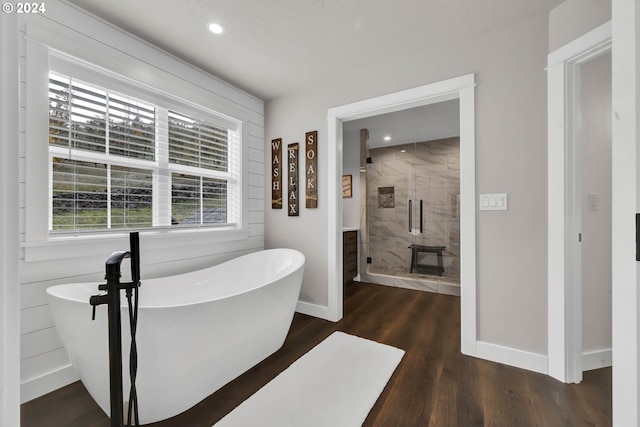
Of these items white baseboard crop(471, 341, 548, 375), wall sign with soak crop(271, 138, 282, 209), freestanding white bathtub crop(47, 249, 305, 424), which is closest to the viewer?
freestanding white bathtub crop(47, 249, 305, 424)

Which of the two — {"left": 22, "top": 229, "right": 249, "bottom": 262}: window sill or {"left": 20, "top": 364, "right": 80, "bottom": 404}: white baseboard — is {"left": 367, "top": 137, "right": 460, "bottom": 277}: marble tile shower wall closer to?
{"left": 22, "top": 229, "right": 249, "bottom": 262}: window sill

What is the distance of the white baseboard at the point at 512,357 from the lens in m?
1.92

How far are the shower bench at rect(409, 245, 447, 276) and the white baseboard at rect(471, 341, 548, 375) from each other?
201 cm

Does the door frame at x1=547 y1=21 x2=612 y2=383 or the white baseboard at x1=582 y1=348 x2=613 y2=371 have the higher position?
the door frame at x1=547 y1=21 x2=612 y2=383

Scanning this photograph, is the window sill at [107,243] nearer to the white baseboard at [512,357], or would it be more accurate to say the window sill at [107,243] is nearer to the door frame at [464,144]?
the door frame at [464,144]

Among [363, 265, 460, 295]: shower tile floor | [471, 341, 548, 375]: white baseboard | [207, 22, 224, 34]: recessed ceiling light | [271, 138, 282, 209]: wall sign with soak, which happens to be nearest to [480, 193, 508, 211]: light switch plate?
[471, 341, 548, 375]: white baseboard

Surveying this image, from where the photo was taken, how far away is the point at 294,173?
3.14 metres

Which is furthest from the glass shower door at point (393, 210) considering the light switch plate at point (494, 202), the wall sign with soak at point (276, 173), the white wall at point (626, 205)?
the white wall at point (626, 205)

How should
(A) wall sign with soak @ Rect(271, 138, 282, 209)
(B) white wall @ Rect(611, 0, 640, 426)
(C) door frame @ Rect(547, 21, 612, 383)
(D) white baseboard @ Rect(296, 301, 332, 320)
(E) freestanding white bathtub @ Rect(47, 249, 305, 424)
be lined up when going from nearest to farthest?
(B) white wall @ Rect(611, 0, 640, 426) < (E) freestanding white bathtub @ Rect(47, 249, 305, 424) < (C) door frame @ Rect(547, 21, 612, 383) < (D) white baseboard @ Rect(296, 301, 332, 320) < (A) wall sign with soak @ Rect(271, 138, 282, 209)

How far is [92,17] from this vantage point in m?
1.94

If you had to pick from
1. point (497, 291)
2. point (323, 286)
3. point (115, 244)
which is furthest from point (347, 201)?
point (115, 244)

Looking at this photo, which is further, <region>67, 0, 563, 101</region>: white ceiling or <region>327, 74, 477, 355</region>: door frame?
<region>327, 74, 477, 355</region>: door frame

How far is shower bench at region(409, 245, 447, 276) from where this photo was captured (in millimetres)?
4086

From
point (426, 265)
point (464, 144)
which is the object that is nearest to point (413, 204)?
point (426, 265)
